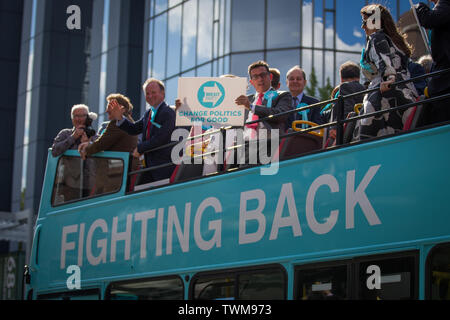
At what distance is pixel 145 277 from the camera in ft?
25.0

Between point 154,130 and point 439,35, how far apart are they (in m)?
3.64

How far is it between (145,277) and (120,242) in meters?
0.60

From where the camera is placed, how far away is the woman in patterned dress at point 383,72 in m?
5.91

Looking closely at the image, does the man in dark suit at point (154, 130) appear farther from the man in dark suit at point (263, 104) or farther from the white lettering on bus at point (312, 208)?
the white lettering on bus at point (312, 208)

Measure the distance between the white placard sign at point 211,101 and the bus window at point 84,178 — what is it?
128cm

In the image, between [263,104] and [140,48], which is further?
[140,48]

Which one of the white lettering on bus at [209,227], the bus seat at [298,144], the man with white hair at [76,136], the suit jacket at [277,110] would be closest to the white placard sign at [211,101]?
the suit jacket at [277,110]

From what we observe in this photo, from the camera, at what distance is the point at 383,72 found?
237 inches

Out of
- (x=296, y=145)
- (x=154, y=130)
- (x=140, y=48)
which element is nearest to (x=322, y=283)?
(x=296, y=145)

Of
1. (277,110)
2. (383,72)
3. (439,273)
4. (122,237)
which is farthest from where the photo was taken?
(122,237)

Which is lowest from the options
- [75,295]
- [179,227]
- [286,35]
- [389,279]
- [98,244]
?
[75,295]

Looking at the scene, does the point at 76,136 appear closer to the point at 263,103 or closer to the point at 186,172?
the point at 186,172

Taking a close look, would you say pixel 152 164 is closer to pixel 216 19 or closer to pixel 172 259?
pixel 172 259

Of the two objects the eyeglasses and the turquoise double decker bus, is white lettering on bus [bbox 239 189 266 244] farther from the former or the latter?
the eyeglasses
